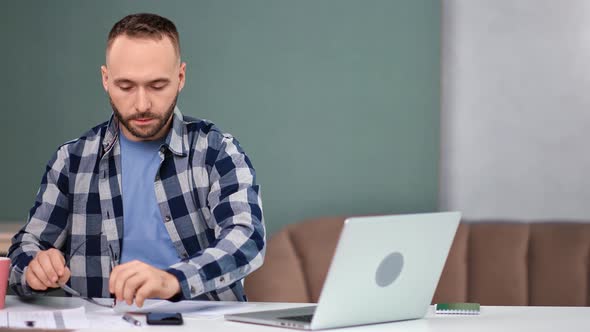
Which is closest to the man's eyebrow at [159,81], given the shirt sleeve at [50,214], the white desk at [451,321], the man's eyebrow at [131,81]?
the man's eyebrow at [131,81]

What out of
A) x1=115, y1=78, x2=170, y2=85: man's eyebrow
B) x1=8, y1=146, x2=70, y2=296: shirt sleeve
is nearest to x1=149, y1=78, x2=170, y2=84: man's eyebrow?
x1=115, y1=78, x2=170, y2=85: man's eyebrow

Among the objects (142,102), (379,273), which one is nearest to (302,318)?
(379,273)

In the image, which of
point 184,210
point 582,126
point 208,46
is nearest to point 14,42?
point 208,46

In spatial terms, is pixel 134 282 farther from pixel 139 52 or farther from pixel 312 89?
pixel 312 89

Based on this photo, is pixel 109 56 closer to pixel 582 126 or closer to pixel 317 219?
pixel 317 219

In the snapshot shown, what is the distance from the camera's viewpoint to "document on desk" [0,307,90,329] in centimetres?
141

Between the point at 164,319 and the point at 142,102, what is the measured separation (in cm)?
51

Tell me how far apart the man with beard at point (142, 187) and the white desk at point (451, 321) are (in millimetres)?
81

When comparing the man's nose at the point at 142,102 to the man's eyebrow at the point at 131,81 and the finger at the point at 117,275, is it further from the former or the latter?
the finger at the point at 117,275

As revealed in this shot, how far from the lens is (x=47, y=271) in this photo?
1587 mm

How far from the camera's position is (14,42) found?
2600 mm

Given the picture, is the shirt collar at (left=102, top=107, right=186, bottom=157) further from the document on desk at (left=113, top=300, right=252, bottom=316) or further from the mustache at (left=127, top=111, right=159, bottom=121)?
the document on desk at (left=113, top=300, right=252, bottom=316)

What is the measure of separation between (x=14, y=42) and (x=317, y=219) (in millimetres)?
1026

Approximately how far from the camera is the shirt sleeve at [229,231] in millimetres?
1569
